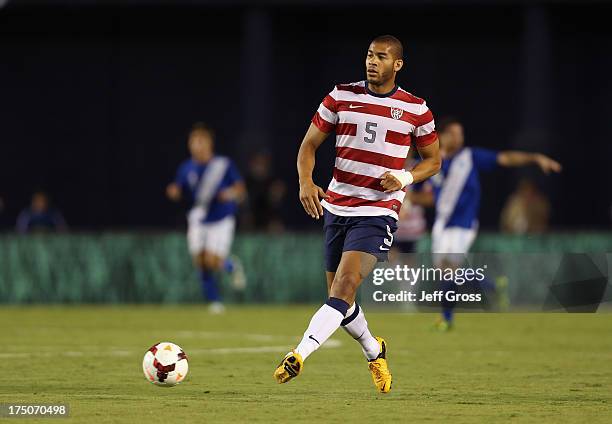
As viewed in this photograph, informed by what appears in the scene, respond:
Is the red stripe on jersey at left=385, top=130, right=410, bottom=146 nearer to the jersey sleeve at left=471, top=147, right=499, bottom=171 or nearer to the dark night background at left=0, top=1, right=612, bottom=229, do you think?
the jersey sleeve at left=471, top=147, right=499, bottom=171

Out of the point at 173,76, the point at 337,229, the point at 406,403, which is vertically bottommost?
the point at 406,403

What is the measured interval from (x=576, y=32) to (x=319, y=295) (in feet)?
39.2

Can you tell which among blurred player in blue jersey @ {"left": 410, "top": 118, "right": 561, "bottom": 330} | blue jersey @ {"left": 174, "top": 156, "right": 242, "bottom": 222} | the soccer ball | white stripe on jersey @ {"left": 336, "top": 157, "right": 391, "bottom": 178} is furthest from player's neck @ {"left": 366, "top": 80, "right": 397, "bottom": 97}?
blue jersey @ {"left": 174, "top": 156, "right": 242, "bottom": 222}

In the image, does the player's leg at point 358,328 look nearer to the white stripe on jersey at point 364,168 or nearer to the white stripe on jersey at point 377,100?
the white stripe on jersey at point 364,168

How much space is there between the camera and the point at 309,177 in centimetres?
962

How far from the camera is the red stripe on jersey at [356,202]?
385 inches

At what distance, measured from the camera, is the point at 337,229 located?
988 centimetres

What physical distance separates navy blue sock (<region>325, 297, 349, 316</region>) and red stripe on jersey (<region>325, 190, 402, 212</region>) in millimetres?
733

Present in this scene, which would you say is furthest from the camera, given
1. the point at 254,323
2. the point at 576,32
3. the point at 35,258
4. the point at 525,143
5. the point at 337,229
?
the point at 576,32

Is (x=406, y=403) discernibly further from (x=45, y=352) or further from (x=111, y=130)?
(x=111, y=130)

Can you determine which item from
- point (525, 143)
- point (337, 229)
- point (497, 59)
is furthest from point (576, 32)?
point (337, 229)

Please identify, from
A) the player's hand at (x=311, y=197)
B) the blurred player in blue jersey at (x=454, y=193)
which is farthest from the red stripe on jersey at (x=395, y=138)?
the blurred player in blue jersey at (x=454, y=193)

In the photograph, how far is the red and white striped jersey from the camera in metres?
9.73

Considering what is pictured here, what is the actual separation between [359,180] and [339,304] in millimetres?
922
